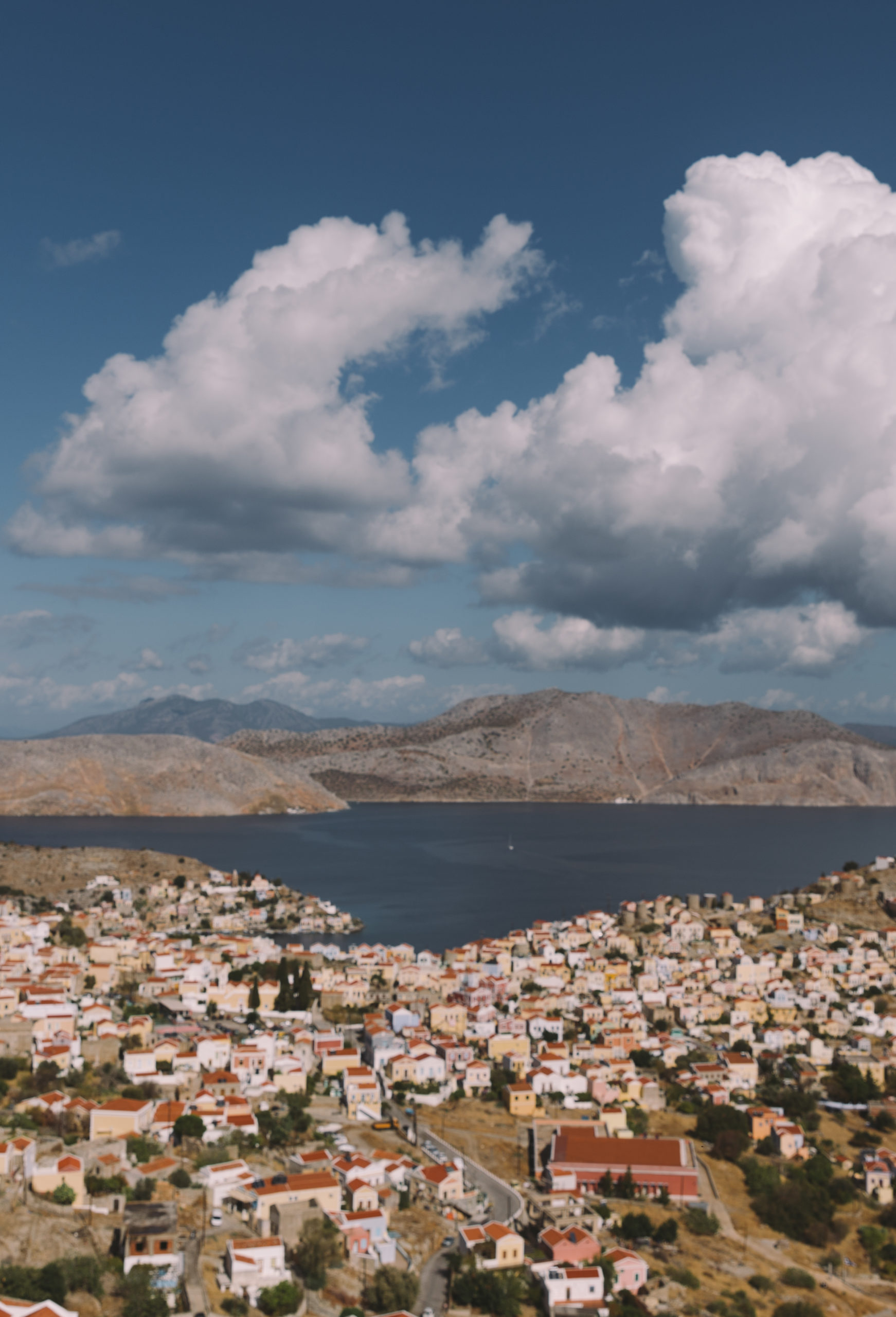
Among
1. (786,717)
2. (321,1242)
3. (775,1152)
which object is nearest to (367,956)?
(775,1152)

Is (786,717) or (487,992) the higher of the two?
(786,717)

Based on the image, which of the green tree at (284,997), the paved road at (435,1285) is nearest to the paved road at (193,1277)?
the paved road at (435,1285)

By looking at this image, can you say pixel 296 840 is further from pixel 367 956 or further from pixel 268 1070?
pixel 268 1070

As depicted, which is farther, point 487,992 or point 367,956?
point 367,956

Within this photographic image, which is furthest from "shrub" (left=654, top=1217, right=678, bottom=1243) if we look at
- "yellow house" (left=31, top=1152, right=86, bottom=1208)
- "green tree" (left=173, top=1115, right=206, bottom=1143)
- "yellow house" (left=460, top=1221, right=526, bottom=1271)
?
"yellow house" (left=31, top=1152, right=86, bottom=1208)

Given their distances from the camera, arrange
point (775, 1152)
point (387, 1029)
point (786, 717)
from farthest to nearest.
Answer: point (786, 717) < point (387, 1029) < point (775, 1152)

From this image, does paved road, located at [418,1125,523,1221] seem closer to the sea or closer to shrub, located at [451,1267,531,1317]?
shrub, located at [451,1267,531,1317]

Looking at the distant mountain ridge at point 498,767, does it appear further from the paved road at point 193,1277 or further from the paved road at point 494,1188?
the paved road at point 193,1277
